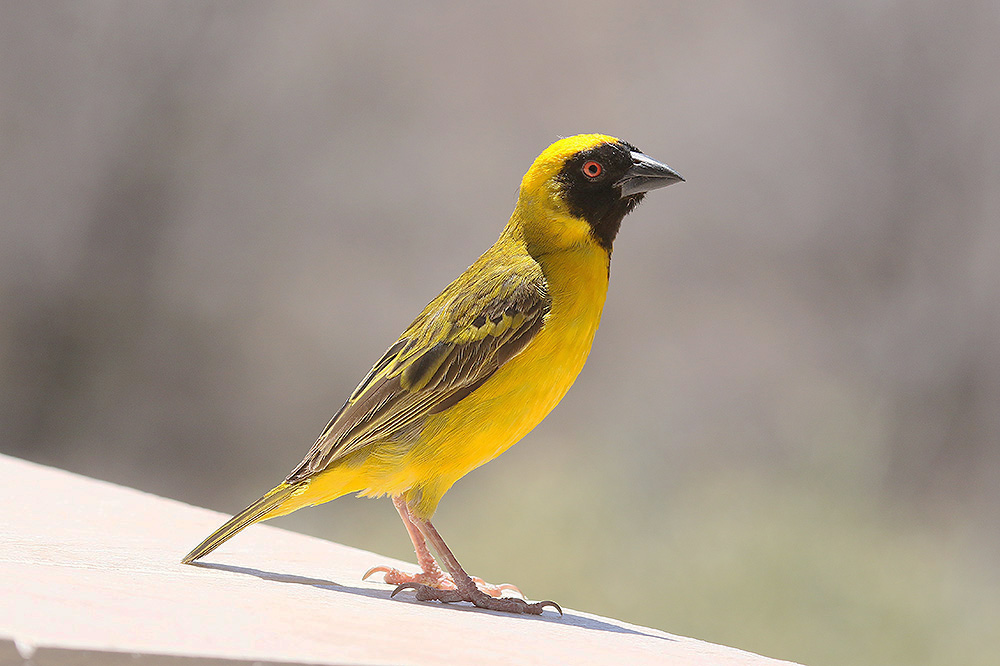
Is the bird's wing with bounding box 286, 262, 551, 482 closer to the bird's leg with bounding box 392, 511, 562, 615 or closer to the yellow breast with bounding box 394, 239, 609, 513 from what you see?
the yellow breast with bounding box 394, 239, 609, 513

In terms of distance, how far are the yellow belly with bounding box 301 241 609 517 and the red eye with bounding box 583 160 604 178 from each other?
0.28 meters

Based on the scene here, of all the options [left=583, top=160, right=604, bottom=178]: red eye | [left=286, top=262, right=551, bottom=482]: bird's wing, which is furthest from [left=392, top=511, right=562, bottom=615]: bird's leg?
[left=583, top=160, right=604, bottom=178]: red eye

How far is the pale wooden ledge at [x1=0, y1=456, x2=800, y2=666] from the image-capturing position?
4.12 feet

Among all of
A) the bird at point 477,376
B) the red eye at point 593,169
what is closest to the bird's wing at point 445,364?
the bird at point 477,376

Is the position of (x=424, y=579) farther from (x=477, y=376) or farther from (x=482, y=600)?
(x=477, y=376)

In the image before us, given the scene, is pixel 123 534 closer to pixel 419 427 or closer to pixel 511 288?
pixel 419 427

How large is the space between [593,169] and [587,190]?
6 centimetres

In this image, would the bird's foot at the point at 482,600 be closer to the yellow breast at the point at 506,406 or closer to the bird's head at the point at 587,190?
the yellow breast at the point at 506,406

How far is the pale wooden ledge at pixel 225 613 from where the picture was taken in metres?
1.25

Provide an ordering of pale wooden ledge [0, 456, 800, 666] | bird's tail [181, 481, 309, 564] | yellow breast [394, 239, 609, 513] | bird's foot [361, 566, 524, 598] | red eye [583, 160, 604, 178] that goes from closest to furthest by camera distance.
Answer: pale wooden ledge [0, 456, 800, 666], bird's tail [181, 481, 309, 564], yellow breast [394, 239, 609, 513], bird's foot [361, 566, 524, 598], red eye [583, 160, 604, 178]

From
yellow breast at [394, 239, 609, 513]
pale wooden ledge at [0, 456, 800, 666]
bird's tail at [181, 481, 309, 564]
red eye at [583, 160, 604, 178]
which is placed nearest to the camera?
pale wooden ledge at [0, 456, 800, 666]

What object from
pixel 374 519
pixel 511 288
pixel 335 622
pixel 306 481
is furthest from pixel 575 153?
pixel 374 519

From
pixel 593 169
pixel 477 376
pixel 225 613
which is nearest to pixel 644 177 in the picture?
pixel 593 169

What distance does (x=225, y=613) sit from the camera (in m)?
1.55
